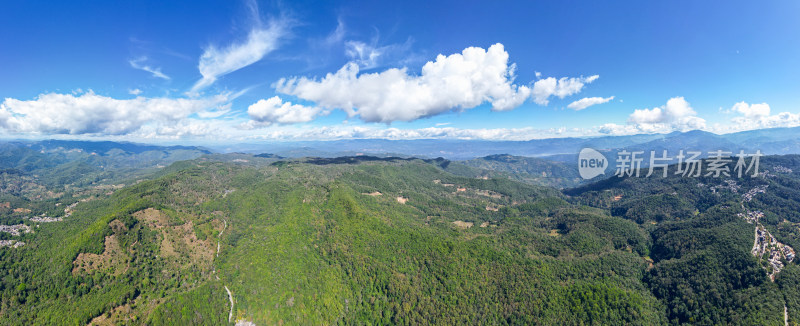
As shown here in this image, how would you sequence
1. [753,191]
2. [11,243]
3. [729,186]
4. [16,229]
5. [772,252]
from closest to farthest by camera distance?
1. [772,252]
2. [11,243]
3. [16,229]
4. [753,191]
5. [729,186]

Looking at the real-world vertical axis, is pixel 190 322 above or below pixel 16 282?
below

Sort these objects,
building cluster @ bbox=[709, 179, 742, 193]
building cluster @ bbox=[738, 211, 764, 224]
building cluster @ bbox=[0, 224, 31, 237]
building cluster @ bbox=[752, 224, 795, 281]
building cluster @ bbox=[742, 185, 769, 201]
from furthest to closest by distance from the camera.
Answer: building cluster @ bbox=[709, 179, 742, 193] < building cluster @ bbox=[742, 185, 769, 201] < building cluster @ bbox=[738, 211, 764, 224] < building cluster @ bbox=[0, 224, 31, 237] < building cluster @ bbox=[752, 224, 795, 281]

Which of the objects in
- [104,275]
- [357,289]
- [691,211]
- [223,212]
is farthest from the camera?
[691,211]

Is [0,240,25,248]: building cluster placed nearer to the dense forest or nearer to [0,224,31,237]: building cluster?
the dense forest

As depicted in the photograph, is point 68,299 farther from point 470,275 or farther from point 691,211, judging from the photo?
point 691,211

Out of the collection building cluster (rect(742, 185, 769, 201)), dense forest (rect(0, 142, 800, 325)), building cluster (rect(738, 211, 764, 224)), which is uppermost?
building cluster (rect(742, 185, 769, 201))

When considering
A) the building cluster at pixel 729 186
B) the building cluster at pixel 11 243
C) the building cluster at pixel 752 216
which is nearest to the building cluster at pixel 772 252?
the building cluster at pixel 752 216

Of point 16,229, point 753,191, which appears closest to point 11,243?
point 16,229

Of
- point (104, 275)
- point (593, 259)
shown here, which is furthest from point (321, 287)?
point (593, 259)

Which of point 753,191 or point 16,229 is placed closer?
point 16,229

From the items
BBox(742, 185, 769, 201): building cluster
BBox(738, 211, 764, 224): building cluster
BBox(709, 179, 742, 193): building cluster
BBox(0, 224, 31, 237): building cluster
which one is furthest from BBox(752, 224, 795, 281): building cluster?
BBox(0, 224, 31, 237): building cluster

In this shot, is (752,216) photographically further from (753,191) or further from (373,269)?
(373,269)
